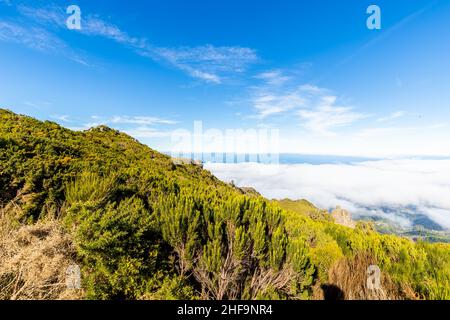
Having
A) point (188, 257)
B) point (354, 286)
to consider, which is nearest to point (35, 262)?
point (188, 257)

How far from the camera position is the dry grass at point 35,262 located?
14.2 feet

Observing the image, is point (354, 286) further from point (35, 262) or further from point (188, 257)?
point (35, 262)

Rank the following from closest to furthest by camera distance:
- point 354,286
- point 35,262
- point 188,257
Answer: point 354,286 < point 35,262 < point 188,257

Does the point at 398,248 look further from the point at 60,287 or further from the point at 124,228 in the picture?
the point at 60,287

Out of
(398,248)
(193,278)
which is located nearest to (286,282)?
(193,278)

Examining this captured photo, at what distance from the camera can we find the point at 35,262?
467 cm

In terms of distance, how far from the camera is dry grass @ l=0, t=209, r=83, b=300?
4328mm

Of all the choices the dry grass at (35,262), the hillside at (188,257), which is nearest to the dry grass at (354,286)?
the hillside at (188,257)

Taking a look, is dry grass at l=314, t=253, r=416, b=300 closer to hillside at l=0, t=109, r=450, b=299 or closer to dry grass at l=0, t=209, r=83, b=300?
hillside at l=0, t=109, r=450, b=299

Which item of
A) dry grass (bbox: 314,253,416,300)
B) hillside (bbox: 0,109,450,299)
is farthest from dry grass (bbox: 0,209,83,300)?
dry grass (bbox: 314,253,416,300)

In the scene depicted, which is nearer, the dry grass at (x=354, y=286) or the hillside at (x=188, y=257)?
the dry grass at (x=354, y=286)

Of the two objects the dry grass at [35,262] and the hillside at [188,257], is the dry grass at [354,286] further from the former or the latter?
the dry grass at [35,262]

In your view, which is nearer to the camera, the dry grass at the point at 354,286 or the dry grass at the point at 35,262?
the dry grass at the point at 354,286

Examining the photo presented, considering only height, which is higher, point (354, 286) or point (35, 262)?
point (35, 262)
